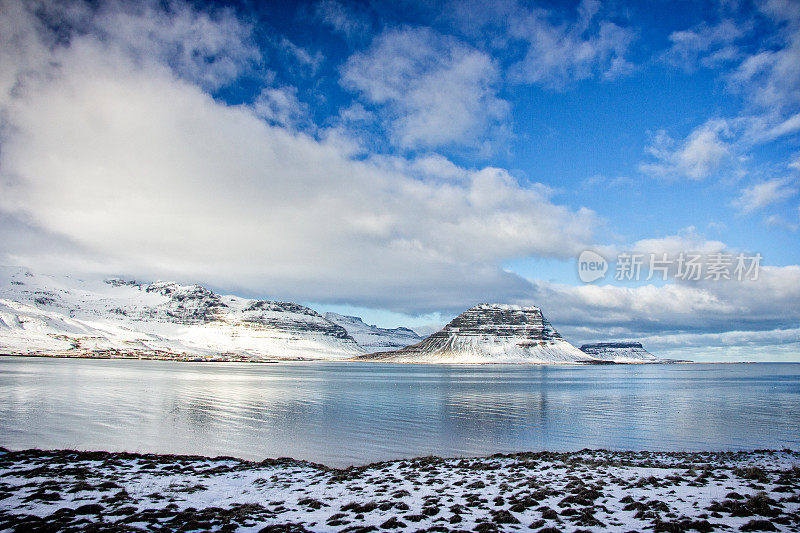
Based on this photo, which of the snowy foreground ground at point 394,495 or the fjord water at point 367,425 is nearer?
the snowy foreground ground at point 394,495

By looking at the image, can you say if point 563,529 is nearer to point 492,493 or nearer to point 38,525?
point 492,493

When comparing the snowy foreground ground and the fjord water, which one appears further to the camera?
the fjord water

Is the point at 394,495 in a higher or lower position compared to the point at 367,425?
higher

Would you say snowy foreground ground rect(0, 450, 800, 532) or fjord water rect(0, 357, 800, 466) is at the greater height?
snowy foreground ground rect(0, 450, 800, 532)

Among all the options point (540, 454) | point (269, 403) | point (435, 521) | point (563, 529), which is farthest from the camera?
point (269, 403)

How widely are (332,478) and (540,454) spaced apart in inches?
595

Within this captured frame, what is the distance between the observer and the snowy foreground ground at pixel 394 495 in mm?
15328

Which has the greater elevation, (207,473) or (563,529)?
(563,529)

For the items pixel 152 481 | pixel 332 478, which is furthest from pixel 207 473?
pixel 332 478

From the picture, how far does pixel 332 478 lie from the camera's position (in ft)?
76.0

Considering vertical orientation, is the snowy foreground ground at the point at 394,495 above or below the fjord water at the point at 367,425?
above

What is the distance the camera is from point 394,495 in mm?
19172

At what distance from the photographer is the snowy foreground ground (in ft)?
50.3

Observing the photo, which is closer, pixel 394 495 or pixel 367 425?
pixel 394 495
